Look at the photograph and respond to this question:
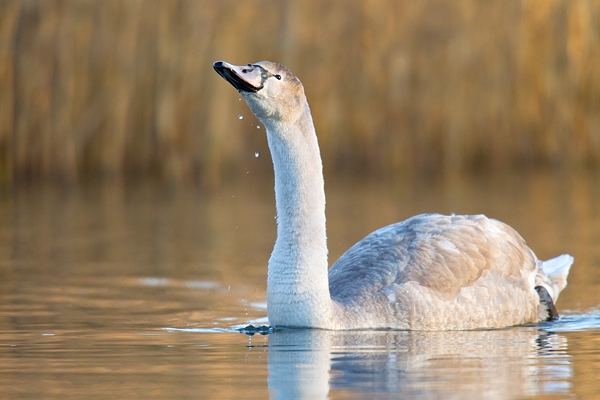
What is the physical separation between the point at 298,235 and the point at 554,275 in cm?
243

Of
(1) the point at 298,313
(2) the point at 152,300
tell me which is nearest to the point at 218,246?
(2) the point at 152,300

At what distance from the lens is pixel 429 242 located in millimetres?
7160

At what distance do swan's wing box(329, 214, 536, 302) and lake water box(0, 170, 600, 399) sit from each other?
413mm

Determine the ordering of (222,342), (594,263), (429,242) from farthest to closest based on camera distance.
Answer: (594,263)
(429,242)
(222,342)

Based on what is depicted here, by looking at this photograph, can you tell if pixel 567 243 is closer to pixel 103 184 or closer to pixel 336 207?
pixel 336 207

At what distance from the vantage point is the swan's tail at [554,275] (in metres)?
7.80

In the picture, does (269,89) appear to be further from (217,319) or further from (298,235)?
(217,319)

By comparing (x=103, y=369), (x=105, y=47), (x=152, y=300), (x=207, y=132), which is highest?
(x=105, y=47)

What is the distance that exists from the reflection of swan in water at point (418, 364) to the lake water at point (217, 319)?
0.04 feet

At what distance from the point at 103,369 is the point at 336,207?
9314 mm

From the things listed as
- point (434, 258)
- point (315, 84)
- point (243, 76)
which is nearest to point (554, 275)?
point (434, 258)

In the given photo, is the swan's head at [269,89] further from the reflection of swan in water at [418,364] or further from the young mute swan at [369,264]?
the reflection of swan in water at [418,364]

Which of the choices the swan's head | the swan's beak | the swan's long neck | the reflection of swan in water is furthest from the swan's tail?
the swan's beak

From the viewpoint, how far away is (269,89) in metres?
6.14
